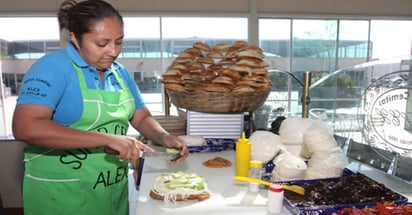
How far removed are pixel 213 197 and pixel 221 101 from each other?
634mm

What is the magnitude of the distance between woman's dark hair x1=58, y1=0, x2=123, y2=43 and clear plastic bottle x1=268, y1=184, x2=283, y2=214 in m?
0.75

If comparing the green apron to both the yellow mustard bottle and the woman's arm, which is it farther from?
the yellow mustard bottle

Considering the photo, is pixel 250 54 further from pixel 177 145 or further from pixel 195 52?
pixel 177 145

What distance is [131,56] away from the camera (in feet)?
12.1

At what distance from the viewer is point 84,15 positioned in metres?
0.96

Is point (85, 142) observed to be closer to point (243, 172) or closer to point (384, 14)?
point (243, 172)

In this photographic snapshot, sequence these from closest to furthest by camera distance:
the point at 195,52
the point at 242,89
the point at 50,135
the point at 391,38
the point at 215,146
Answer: the point at 50,135
the point at 242,89
the point at 215,146
the point at 195,52
the point at 391,38

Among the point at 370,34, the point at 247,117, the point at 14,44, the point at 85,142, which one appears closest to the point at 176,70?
the point at 247,117

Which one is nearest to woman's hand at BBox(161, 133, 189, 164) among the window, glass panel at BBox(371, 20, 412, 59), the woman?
the woman

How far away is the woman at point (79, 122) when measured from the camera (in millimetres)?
884

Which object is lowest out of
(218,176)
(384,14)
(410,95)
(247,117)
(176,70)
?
(218,176)

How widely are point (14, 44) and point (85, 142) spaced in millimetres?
3300

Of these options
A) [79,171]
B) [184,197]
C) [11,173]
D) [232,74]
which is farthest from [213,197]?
[11,173]

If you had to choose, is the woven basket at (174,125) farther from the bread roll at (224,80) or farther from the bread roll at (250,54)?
the bread roll at (250,54)
